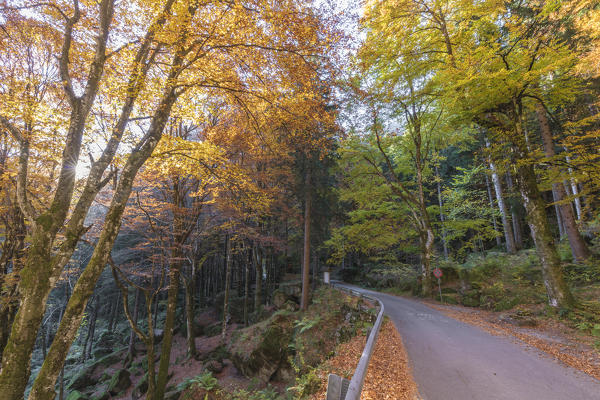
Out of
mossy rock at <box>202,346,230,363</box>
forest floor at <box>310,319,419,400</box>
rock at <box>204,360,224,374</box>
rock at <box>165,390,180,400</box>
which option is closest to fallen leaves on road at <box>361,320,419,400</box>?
forest floor at <box>310,319,419,400</box>

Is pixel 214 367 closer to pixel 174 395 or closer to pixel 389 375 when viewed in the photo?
pixel 174 395

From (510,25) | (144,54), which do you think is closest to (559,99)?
(510,25)

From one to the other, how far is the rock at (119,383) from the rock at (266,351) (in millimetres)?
7541

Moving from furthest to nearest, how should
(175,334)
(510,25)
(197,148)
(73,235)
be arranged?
(175,334) < (510,25) < (197,148) < (73,235)

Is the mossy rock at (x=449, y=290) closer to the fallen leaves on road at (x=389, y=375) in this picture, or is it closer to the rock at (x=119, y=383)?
the fallen leaves on road at (x=389, y=375)

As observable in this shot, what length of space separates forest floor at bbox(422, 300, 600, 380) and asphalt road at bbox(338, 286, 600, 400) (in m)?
0.38

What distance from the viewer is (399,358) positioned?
19.1ft

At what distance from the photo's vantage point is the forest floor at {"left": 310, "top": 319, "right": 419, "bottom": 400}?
4.20 m

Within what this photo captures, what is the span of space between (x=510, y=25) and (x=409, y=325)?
1163 cm

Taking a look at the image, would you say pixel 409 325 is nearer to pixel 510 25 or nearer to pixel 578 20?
pixel 510 25

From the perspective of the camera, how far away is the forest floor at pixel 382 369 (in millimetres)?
4195

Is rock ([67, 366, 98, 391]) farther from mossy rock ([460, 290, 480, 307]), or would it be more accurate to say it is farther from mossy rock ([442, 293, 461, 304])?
mossy rock ([460, 290, 480, 307])

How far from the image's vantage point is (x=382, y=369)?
5.24 m

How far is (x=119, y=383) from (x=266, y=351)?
10.9 meters
